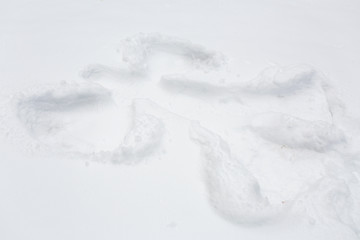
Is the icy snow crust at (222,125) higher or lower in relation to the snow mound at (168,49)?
lower

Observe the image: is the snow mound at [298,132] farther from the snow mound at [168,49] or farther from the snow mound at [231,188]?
the snow mound at [168,49]

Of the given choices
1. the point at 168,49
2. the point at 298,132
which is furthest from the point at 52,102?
the point at 298,132

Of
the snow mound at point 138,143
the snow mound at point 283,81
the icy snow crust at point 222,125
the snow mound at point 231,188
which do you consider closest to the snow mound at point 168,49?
the icy snow crust at point 222,125

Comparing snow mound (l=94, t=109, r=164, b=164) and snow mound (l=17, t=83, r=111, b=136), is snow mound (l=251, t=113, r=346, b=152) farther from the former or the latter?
snow mound (l=17, t=83, r=111, b=136)

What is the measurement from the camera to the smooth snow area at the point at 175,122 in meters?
0.87

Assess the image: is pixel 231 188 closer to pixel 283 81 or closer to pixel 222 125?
pixel 222 125

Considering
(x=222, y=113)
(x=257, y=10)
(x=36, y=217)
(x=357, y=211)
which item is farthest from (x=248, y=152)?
(x=257, y=10)

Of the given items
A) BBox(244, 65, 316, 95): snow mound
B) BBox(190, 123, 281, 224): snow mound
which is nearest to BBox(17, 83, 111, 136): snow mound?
BBox(190, 123, 281, 224): snow mound

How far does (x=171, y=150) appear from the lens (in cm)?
106

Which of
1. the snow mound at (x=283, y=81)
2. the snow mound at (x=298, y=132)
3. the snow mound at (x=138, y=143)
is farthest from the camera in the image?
the snow mound at (x=283, y=81)

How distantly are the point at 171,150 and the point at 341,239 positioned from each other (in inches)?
22.6

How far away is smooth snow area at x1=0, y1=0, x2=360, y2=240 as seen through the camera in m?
0.87

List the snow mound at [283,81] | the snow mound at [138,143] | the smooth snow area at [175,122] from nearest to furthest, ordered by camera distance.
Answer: the smooth snow area at [175,122]
the snow mound at [138,143]
the snow mound at [283,81]

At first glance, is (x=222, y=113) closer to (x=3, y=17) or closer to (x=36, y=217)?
(x=36, y=217)
